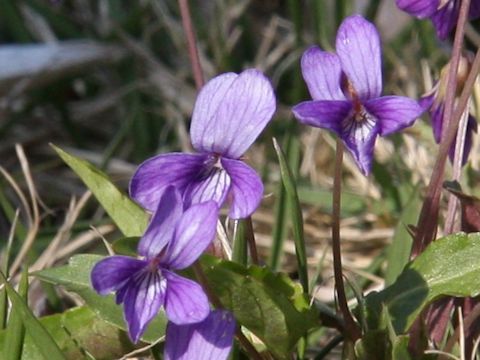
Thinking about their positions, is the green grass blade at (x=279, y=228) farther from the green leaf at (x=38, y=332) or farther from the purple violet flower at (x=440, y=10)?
the green leaf at (x=38, y=332)

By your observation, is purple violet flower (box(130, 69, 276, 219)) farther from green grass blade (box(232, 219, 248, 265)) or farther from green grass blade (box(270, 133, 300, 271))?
green grass blade (box(270, 133, 300, 271))

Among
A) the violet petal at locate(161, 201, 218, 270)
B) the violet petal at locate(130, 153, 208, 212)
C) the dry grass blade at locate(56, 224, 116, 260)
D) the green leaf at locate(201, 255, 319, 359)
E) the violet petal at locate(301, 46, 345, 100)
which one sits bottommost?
the dry grass blade at locate(56, 224, 116, 260)

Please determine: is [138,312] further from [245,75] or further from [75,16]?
[75,16]

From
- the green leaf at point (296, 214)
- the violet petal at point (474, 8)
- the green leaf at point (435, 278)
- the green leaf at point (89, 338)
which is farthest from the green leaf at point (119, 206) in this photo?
the violet petal at point (474, 8)

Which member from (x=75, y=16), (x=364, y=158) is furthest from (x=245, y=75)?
(x=75, y=16)

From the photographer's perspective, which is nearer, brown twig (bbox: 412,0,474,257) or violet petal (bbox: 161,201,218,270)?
violet petal (bbox: 161,201,218,270)

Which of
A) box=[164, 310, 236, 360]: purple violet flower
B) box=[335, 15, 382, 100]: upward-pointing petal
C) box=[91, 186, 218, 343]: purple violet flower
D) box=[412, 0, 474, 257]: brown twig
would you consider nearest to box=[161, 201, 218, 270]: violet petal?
box=[91, 186, 218, 343]: purple violet flower

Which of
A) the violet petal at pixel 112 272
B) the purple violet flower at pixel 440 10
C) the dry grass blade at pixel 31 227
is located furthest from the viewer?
the dry grass blade at pixel 31 227
